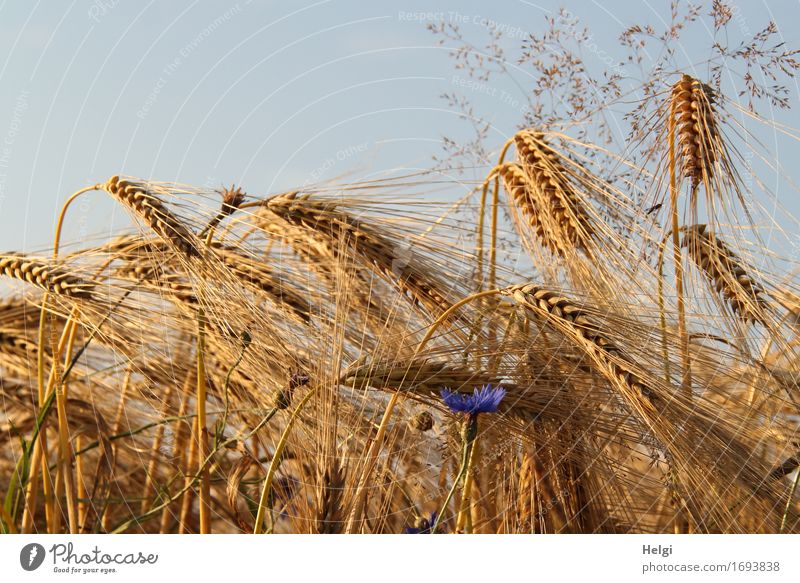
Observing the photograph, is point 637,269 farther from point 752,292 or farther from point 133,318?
point 133,318

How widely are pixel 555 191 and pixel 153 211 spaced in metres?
0.74

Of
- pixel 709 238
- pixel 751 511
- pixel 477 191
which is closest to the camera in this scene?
pixel 751 511

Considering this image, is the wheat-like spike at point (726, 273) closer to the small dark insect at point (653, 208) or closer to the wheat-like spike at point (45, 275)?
the small dark insect at point (653, 208)

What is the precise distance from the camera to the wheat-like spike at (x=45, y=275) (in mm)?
1416

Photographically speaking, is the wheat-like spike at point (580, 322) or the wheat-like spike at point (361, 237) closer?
the wheat-like spike at point (580, 322)

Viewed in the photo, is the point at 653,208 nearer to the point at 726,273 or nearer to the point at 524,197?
the point at 726,273

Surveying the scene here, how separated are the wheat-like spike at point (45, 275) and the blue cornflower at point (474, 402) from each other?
2.17 feet

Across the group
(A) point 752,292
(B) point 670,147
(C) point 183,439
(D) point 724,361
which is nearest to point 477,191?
(B) point 670,147

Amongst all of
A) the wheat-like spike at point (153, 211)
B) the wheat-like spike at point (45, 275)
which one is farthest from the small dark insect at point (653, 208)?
the wheat-like spike at point (45, 275)

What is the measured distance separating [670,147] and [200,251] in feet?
2.87

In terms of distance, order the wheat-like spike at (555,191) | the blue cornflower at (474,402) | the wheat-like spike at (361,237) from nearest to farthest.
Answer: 1. the blue cornflower at (474,402)
2. the wheat-like spike at (361,237)
3. the wheat-like spike at (555,191)

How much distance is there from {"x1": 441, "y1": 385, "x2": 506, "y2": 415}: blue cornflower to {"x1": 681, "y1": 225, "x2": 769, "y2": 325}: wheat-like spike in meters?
0.56

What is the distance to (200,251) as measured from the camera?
4.43 feet

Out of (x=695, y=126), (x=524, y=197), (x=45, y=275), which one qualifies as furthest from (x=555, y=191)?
(x=45, y=275)
